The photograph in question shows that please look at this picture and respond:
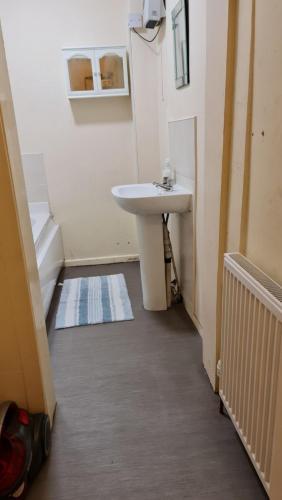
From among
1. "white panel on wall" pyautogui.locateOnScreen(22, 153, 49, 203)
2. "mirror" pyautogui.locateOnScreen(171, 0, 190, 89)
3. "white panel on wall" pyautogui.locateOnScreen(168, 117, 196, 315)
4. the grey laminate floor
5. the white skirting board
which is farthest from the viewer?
the white skirting board

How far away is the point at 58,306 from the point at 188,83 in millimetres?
1808

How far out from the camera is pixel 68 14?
115 inches

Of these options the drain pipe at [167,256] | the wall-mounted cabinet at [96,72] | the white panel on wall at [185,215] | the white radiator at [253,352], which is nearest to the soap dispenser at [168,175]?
the white panel on wall at [185,215]

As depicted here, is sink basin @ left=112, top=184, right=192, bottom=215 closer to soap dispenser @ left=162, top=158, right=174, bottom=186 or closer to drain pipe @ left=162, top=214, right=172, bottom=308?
drain pipe @ left=162, top=214, right=172, bottom=308

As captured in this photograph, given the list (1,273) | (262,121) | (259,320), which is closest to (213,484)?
(259,320)

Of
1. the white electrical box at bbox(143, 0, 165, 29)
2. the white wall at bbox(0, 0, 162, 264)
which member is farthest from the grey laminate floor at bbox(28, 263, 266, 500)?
the white electrical box at bbox(143, 0, 165, 29)

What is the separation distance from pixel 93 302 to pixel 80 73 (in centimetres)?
195

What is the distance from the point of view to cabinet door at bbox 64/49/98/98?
2949 mm

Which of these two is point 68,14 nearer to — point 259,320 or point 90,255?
point 90,255

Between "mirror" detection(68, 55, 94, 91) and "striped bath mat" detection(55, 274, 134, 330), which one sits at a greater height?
"mirror" detection(68, 55, 94, 91)

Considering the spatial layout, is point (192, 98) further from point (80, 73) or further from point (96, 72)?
point (80, 73)

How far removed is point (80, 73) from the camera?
9.92 feet

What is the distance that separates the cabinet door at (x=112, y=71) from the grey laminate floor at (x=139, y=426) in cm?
206

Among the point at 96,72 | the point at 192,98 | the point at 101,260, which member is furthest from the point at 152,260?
the point at 96,72
